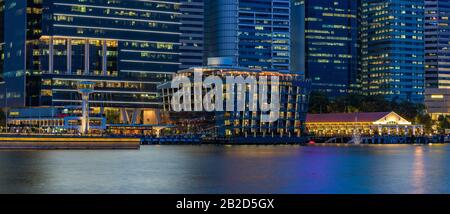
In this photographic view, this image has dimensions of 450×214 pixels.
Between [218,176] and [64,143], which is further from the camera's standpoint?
[64,143]

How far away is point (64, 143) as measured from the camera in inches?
5974

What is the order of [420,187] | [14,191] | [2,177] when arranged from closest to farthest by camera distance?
[14,191] < [420,187] < [2,177]

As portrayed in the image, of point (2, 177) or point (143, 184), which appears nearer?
point (143, 184)

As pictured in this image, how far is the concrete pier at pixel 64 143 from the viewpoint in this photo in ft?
486

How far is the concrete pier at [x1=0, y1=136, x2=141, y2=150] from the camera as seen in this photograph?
486ft

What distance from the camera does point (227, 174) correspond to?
85875mm

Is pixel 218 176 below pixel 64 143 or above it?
above

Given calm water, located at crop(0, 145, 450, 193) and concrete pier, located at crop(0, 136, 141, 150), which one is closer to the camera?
calm water, located at crop(0, 145, 450, 193)

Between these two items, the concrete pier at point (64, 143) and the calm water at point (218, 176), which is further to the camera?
the concrete pier at point (64, 143)
